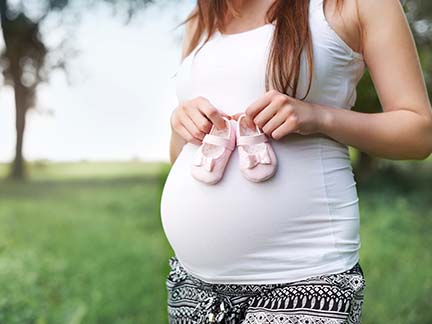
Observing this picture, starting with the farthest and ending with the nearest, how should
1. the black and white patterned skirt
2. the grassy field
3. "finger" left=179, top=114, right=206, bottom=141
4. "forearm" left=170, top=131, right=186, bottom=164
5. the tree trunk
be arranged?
the tree trunk → the grassy field → "forearm" left=170, top=131, right=186, bottom=164 → "finger" left=179, top=114, right=206, bottom=141 → the black and white patterned skirt

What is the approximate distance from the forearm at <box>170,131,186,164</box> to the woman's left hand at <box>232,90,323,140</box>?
0.27 meters

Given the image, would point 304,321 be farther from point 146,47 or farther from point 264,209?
point 146,47

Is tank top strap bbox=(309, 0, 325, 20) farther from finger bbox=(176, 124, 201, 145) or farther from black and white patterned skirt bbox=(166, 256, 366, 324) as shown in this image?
black and white patterned skirt bbox=(166, 256, 366, 324)

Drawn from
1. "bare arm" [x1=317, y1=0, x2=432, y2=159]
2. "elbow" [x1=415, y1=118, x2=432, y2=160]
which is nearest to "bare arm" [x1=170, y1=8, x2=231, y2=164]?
"bare arm" [x1=317, y1=0, x2=432, y2=159]

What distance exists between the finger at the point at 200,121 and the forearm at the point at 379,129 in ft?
0.56

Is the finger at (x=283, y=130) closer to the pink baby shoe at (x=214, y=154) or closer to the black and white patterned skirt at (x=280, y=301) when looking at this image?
the pink baby shoe at (x=214, y=154)

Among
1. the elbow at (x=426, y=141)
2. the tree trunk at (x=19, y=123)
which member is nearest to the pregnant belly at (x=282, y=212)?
the elbow at (x=426, y=141)

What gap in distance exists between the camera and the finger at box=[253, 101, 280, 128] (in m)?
0.97

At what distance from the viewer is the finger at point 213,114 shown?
1021mm

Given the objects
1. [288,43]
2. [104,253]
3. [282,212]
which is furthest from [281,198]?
[104,253]

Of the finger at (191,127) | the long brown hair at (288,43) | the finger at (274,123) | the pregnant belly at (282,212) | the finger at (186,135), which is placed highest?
the long brown hair at (288,43)

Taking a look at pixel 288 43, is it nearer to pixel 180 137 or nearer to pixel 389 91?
pixel 389 91

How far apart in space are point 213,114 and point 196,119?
0.04 meters

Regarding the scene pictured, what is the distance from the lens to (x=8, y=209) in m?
3.47
